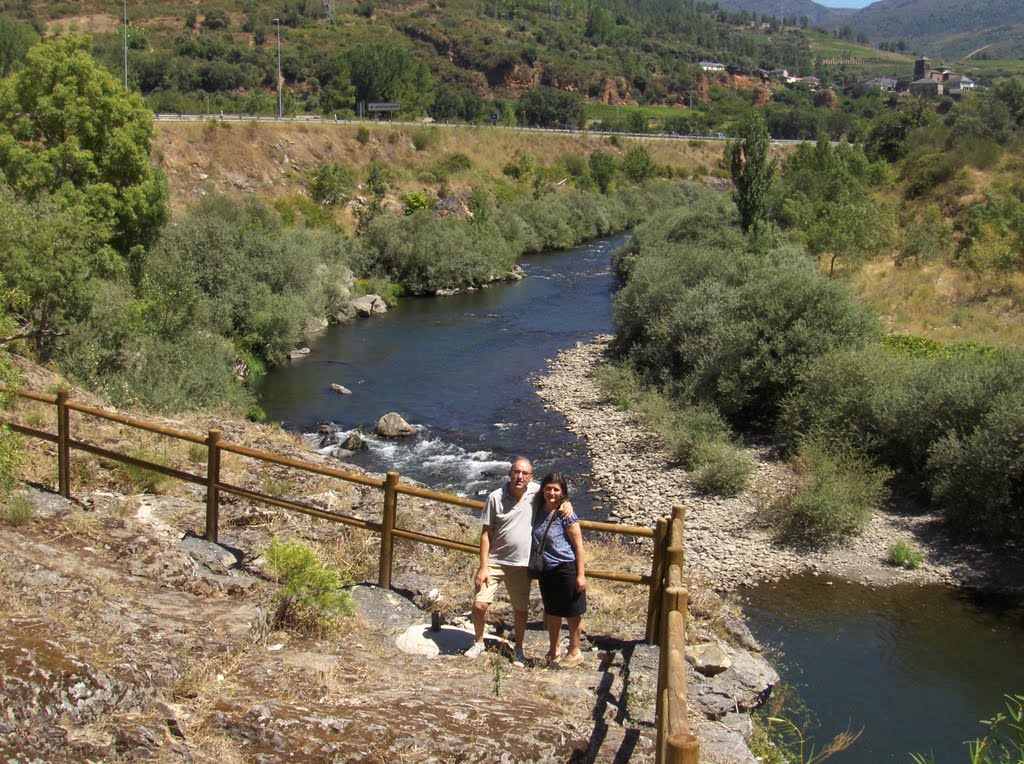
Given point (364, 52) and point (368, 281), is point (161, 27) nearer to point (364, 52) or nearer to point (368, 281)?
point (364, 52)

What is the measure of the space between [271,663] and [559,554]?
234cm

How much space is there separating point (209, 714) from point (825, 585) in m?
13.8

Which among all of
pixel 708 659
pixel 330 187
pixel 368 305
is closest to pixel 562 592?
pixel 708 659

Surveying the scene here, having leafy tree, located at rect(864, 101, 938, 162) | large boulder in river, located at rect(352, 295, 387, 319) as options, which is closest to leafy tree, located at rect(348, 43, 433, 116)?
leafy tree, located at rect(864, 101, 938, 162)

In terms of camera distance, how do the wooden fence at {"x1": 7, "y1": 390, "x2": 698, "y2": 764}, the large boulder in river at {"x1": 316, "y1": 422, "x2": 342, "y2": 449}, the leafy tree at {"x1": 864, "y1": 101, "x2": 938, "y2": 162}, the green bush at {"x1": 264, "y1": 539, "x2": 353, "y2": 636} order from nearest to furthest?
1. the wooden fence at {"x1": 7, "y1": 390, "x2": 698, "y2": 764}
2. the green bush at {"x1": 264, "y1": 539, "x2": 353, "y2": 636}
3. the large boulder in river at {"x1": 316, "y1": 422, "x2": 342, "y2": 449}
4. the leafy tree at {"x1": 864, "y1": 101, "x2": 938, "y2": 162}

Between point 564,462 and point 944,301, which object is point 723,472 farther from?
point 944,301

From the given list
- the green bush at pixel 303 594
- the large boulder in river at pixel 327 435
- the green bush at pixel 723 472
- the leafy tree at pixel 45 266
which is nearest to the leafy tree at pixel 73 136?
the leafy tree at pixel 45 266

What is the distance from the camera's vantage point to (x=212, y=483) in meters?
9.40

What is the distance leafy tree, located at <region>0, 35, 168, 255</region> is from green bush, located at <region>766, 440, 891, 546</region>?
20.5m

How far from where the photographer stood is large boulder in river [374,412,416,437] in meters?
24.6

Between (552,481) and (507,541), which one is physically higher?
(552,481)

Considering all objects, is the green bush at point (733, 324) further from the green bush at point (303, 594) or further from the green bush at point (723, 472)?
the green bush at point (303, 594)

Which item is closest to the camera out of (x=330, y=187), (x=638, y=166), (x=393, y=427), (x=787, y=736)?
(x=787, y=736)

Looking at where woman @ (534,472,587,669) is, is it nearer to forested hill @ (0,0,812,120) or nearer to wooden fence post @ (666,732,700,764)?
wooden fence post @ (666,732,700,764)
